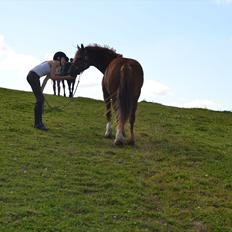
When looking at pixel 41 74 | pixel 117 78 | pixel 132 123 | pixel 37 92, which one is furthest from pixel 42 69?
pixel 132 123

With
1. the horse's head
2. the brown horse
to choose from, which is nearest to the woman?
the horse's head

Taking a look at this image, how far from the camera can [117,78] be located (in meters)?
11.3

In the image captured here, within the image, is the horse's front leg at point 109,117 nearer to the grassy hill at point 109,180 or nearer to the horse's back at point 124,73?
the grassy hill at point 109,180

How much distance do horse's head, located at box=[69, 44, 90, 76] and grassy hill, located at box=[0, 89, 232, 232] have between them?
5.60 ft

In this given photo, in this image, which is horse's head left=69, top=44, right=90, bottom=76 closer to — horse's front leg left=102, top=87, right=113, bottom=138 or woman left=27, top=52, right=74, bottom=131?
woman left=27, top=52, right=74, bottom=131

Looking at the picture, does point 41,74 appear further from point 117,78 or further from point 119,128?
point 119,128

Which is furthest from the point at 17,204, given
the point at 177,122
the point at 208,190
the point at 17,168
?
the point at 177,122

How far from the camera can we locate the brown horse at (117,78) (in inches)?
426

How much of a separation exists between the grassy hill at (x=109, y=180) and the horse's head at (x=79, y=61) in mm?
1706

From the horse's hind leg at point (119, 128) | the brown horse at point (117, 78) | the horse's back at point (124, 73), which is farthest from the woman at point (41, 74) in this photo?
the horse's hind leg at point (119, 128)

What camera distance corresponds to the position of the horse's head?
1273 centimetres

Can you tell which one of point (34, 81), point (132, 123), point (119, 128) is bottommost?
point (119, 128)

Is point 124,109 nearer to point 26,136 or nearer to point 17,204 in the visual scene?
point 26,136

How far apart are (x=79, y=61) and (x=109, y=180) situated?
524cm
